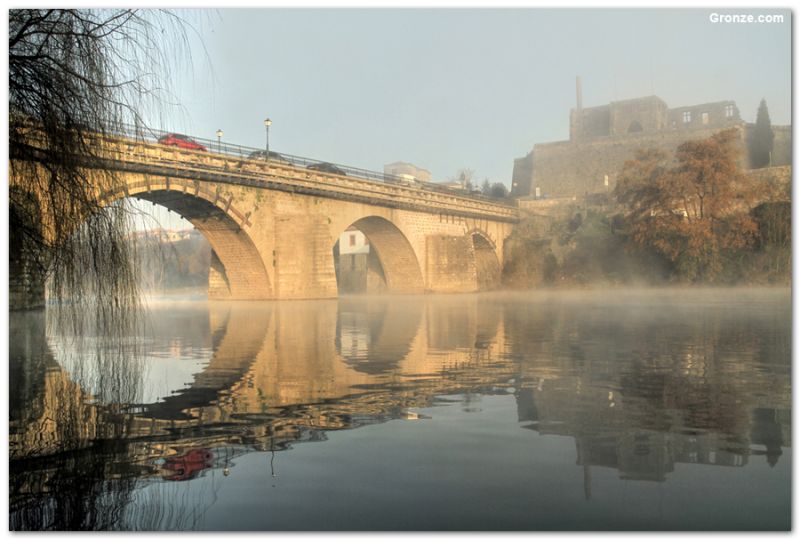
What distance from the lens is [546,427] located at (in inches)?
263

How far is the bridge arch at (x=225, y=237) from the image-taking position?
1433 inches

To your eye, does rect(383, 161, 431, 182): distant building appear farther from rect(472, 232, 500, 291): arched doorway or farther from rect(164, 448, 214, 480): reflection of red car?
rect(164, 448, 214, 480): reflection of red car

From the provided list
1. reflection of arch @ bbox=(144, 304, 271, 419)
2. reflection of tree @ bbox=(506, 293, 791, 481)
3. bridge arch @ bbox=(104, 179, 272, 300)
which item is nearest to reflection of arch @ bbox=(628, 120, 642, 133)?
bridge arch @ bbox=(104, 179, 272, 300)

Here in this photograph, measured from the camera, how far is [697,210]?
41281mm

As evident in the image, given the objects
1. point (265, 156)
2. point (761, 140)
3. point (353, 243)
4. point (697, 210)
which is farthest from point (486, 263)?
point (265, 156)

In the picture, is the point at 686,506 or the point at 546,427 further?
the point at 546,427

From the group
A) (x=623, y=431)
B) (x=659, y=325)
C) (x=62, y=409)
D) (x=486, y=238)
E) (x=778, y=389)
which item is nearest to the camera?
(x=623, y=431)

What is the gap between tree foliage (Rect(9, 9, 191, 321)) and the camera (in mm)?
6727

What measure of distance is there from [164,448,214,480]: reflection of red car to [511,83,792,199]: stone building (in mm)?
76684

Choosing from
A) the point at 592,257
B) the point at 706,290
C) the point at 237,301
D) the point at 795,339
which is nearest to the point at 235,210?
the point at 237,301

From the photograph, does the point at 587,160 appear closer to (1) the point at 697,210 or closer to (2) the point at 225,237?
(1) the point at 697,210

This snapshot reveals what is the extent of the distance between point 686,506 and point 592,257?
Answer: 5570 cm

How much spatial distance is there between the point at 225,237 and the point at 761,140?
45.7m

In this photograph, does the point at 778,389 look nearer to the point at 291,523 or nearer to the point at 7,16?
the point at 291,523
